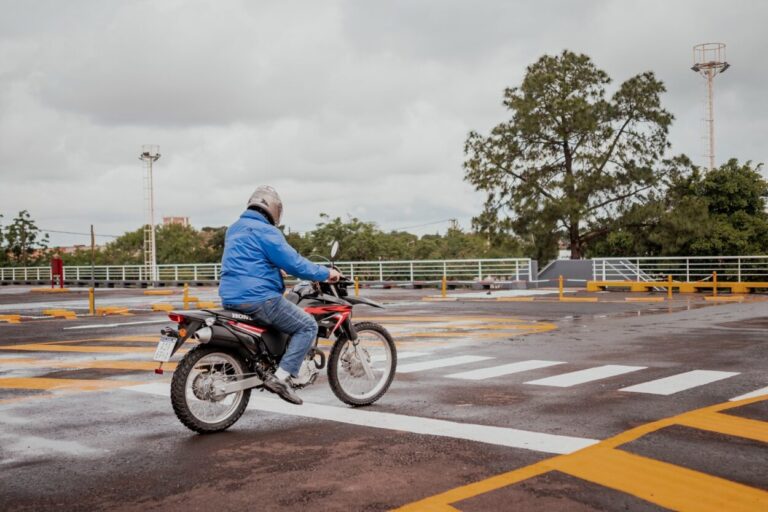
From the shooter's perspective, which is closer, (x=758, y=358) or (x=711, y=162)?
(x=758, y=358)

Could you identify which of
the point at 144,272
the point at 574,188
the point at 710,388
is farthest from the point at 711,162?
the point at 710,388

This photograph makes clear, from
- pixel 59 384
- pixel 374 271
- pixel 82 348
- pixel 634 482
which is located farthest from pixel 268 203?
pixel 374 271

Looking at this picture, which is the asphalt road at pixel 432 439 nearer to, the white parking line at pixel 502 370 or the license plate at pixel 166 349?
the white parking line at pixel 502 370

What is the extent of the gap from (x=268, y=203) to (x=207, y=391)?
1621mm

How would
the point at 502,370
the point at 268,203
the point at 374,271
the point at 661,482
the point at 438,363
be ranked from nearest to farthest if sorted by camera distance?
the point at 661,482 < the point at 268,203 < the point at 502,370 < the point at 438,363 < the point at 374,271

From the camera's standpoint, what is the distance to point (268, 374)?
21.0 feet

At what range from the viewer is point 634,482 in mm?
4551

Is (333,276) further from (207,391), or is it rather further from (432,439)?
(432,439)

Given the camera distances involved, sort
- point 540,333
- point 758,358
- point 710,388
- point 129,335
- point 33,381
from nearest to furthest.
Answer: point 710,388, point 33,381, point 758,358, point 540,333, point 129,335

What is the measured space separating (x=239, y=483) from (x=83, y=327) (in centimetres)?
1411

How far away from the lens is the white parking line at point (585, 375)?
27.2ft

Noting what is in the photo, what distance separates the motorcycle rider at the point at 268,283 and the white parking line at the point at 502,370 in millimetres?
2913

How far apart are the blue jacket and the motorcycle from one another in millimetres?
202

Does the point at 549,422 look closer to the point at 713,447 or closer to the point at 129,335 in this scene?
the point at 713,447
